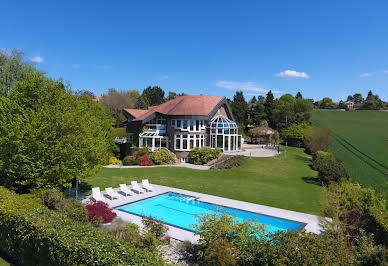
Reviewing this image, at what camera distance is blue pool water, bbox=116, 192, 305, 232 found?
12914 millimetres

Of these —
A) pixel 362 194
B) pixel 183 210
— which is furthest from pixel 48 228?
pixel 362 194

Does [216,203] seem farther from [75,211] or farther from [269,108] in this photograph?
[269,108]

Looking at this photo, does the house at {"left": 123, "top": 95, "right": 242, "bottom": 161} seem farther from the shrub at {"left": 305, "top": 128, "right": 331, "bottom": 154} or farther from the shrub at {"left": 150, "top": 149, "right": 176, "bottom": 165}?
the shrub at {"left": 305, "top": 128, "right": 331, "bottom": 154}

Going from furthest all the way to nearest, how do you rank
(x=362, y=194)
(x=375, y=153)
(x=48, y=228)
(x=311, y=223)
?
(x=375, y=153) → (x=311, y=223) → (x=362, y=194) → (x=48, y=228)

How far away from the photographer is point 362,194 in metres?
11.6

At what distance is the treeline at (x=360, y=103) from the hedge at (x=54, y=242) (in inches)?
5142

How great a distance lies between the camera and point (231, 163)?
93.1ft

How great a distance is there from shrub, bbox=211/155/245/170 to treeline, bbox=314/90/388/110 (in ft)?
356

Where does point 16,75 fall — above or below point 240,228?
above

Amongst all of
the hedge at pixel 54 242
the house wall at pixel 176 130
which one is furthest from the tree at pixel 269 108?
the hedge at pixel 54 242

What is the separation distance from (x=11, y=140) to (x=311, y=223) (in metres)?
15.7

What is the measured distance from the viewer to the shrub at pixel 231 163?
27906mm

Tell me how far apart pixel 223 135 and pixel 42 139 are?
2543cm

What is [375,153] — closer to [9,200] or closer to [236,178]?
[236,178]
